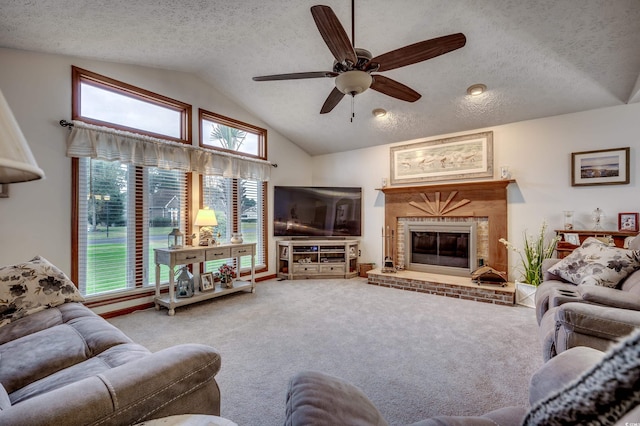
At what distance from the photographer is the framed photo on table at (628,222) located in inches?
130

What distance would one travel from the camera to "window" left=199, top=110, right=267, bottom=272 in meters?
4.38

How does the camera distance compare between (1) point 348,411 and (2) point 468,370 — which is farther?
(2) point 468,370

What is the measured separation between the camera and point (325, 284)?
4.77 m

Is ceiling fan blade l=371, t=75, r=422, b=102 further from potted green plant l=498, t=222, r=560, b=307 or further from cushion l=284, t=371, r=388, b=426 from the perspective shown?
potted green plant l=498, t=222, r=560, b=307

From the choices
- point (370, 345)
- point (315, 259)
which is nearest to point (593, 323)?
point (370, 345)

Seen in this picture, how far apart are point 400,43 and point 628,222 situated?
3.36 m

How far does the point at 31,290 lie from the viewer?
2.00 metres

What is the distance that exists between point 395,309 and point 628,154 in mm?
3329

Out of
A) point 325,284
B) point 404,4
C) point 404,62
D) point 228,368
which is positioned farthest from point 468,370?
point 404,4

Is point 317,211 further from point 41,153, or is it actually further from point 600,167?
point 600,167

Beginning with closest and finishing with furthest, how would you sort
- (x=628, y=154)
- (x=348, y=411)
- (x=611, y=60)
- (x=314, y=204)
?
(x=348, y=411) → (x=611, y=60) → (x=628, y=154) → (x=314, y=204)

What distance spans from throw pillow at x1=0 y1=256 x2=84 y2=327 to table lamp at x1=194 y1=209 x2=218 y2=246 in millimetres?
1683

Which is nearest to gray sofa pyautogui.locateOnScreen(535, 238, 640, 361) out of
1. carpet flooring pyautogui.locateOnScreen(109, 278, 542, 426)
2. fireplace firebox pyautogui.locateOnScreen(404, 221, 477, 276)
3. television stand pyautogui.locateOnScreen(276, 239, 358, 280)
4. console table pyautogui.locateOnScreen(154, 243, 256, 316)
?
carpet flooring pyautogui.locateOnScreen(109, 278, 542, 426)

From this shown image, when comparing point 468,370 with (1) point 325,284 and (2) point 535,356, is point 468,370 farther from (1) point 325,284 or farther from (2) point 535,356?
(1) point 325,284
